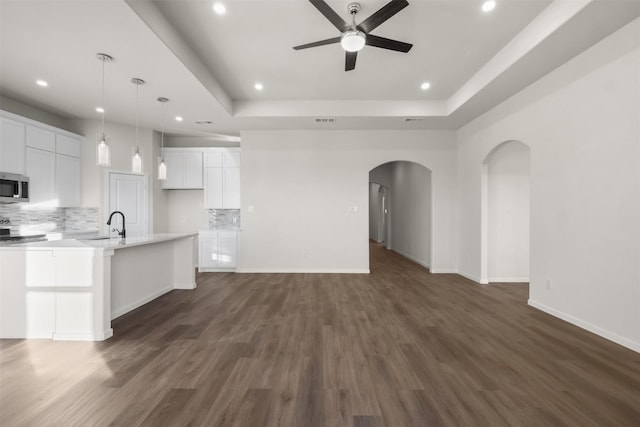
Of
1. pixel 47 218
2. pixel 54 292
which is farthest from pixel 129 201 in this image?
pixel 54 292

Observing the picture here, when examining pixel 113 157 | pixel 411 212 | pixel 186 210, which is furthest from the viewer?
pixel 411 212

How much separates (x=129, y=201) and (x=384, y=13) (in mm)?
5722

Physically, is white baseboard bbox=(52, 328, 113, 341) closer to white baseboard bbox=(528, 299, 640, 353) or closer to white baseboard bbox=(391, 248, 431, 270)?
white baseboard bbox=(528, 299, 640, 353)

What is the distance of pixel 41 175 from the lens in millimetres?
4590

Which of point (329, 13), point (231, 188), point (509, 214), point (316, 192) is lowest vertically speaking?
point (509, 214)

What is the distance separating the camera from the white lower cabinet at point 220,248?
592 centimetres

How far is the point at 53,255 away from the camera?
9.19 ft

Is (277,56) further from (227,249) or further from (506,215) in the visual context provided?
(506,215)

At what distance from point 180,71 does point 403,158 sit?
4.37m

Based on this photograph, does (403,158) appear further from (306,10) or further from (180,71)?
(180,71)

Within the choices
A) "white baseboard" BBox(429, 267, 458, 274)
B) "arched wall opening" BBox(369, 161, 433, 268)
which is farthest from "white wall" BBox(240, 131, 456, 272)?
"arched wall opening" BBox(369, 161, 433, 268)

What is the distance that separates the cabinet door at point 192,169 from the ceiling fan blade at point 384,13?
4.81 meters

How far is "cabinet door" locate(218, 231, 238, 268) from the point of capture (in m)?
5.92

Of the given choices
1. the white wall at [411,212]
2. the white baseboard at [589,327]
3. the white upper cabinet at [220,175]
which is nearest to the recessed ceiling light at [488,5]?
the white baseboard at [589,327]
